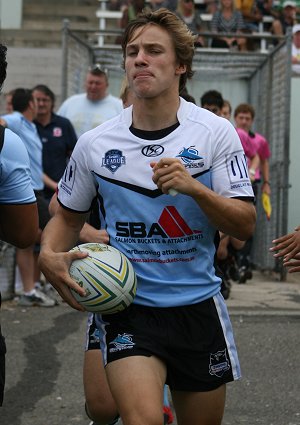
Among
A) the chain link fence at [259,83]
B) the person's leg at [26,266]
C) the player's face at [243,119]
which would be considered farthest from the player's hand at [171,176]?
the chain link fence at [259,83]

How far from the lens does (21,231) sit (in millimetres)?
4168

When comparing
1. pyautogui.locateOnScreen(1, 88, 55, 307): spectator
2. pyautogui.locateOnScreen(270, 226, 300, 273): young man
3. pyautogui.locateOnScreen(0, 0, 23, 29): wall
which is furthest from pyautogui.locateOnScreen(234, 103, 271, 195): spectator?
pyautogui.locateOnScreen(0, 0, 23, 29): wall

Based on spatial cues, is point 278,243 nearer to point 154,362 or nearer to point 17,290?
point 154,362

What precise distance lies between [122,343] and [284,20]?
1635 centimetres

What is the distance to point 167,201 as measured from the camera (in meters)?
4.32

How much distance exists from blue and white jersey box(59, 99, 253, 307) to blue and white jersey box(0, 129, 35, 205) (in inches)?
18.7

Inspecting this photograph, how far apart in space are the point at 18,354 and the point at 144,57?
432 centimetres

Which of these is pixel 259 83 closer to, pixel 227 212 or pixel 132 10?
pixel 132 10

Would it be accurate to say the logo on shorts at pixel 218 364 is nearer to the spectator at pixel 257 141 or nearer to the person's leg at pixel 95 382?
the person's leg at pixel 95 382

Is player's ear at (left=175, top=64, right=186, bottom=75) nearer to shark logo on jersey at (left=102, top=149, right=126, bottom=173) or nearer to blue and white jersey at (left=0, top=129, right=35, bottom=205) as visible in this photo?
shark logo on jersey at (left=102, top=149, right=126, bottom=173)

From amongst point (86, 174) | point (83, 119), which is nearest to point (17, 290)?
point (83, 119)

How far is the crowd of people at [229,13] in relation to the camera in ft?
59.8

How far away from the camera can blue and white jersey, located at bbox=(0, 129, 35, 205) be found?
3961 mm

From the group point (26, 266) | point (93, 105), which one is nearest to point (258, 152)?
point (93, 105)
